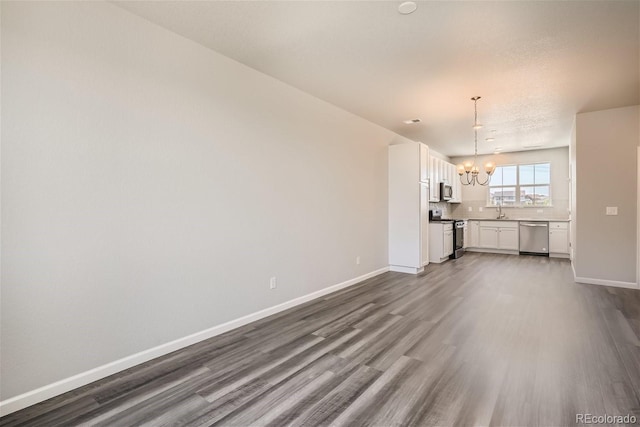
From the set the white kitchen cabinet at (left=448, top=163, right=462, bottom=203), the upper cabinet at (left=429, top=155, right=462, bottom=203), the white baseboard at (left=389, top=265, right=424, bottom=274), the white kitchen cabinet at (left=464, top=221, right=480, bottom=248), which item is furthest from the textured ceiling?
the white kitchen cabinet at (left=464, top=221, right=480, bottom=248)

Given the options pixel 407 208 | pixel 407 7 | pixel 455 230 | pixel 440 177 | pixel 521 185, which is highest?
pixel 407 7

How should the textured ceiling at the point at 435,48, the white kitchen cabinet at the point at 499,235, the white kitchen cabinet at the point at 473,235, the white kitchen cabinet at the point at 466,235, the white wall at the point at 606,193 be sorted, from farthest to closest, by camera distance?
the white kitchen cabinet at the point at 473,235
the white kitchen cabinet at the point at 466,235
the white kitchen cabinet at the point at 499,235
the white wall at the point at 606,193
the textured ceiling at the point at 435,48

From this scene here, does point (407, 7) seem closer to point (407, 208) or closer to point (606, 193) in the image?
point (407, 208)

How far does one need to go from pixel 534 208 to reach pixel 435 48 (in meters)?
7.25

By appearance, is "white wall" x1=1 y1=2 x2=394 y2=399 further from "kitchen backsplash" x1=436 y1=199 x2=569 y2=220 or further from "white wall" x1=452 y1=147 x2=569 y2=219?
"white wall" x1=452 y1=147 x2=569 y2=219

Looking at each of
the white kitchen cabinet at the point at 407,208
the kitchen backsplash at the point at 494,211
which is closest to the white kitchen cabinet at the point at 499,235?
the kitchen backsplash at the point at 494,211

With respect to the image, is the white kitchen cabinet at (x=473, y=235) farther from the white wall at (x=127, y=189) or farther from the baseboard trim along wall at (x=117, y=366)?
the baseboard trim along wall at (x=117, y=366)

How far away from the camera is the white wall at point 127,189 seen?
6.69 feet

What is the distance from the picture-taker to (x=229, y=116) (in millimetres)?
3244

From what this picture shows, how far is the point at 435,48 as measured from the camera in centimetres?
302

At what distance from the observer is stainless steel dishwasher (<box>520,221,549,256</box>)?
7.83 m

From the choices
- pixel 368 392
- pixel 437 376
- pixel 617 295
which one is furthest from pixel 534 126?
pixel 368 392

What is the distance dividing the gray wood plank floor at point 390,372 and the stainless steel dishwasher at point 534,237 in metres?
4.08

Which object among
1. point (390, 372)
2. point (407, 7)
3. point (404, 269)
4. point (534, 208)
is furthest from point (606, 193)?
point (390, 372)
